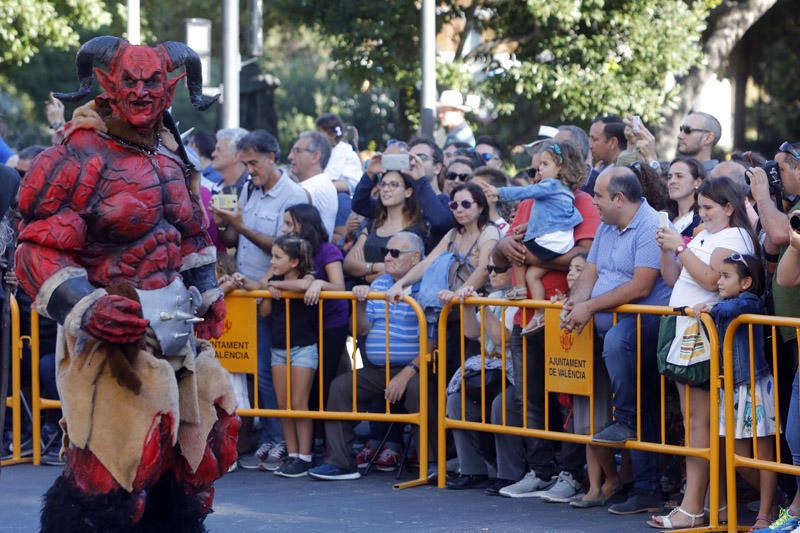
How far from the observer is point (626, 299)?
763 cm

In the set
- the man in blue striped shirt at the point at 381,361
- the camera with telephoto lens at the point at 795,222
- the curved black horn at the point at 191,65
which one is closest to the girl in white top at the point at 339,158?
the man in blue striped shirt at the point at 381,361

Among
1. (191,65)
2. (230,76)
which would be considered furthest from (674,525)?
(230,76)

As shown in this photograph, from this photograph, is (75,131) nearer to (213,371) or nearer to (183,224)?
(183,224)

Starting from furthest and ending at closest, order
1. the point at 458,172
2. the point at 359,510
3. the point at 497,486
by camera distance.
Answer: the point at 458,172 → the point at 497,486 → the point at 359,510

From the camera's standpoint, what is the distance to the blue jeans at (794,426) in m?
6.63

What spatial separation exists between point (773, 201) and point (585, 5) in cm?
959

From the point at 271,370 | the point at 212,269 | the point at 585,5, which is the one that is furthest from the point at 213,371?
the point at 585,5

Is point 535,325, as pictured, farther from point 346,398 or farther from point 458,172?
point 458,172

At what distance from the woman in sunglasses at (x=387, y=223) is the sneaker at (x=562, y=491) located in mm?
1903

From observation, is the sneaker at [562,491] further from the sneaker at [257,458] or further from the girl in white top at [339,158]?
the girl in white top at [339,158]

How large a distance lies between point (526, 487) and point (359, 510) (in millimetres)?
1025

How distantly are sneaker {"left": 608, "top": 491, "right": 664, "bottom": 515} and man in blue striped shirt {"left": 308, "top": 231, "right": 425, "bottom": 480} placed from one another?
63.2 inches

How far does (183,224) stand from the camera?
6.04 metres

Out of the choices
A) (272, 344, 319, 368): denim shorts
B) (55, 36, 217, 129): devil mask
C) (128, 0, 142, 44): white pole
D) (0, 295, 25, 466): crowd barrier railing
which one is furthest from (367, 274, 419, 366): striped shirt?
(128, 0, 142, 44): white pole
